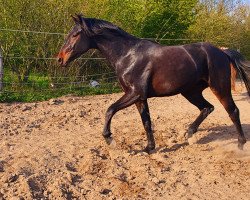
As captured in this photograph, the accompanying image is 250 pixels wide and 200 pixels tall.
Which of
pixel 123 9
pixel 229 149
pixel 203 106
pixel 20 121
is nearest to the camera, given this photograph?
pixel 229 149

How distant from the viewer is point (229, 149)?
18.5 ft

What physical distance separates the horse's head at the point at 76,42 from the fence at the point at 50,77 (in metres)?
4.57

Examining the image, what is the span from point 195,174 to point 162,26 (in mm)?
10191

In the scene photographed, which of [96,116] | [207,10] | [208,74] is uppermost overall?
[208,74]

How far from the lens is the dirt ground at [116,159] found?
13.1 feet

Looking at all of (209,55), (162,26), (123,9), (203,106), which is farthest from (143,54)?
(162,26)

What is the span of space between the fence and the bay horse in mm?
4733

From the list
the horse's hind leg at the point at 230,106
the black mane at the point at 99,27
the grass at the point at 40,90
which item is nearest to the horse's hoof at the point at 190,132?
the horse's hind leg at the point at 230,106

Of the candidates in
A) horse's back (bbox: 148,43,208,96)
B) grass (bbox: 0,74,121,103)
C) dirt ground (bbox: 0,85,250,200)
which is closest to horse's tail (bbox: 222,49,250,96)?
horse's back (bbox: 148,43,208,96)

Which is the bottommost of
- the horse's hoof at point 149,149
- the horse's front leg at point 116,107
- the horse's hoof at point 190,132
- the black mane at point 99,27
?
the horse's hoof at point 190,132

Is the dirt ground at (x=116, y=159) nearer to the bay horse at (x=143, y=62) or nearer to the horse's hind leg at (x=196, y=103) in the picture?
the horse's hind leg at (x=196, y=103)

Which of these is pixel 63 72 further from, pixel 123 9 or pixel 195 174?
pixel 195 174

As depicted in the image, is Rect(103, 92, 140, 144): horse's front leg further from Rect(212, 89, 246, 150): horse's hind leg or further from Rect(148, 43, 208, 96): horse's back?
Rect(212, 89, 246, 150): horse's hind leg

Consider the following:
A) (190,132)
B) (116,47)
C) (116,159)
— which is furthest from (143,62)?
(190,132)
